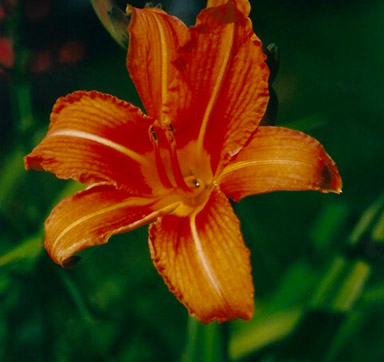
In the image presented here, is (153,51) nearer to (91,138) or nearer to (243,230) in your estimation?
(91,138)

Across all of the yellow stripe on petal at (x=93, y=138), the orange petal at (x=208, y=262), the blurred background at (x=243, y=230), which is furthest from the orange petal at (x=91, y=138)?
the blurred background at (x=243, y=230)

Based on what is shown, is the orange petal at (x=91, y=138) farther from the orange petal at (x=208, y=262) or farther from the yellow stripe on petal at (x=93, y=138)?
the orange petal at (x=208, y=262)

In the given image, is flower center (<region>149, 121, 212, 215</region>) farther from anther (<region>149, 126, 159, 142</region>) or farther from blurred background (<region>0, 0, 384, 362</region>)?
blurred background (<region>0, 0, 384, 362</region>)

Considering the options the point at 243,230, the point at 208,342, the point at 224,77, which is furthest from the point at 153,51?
the point at 243,230

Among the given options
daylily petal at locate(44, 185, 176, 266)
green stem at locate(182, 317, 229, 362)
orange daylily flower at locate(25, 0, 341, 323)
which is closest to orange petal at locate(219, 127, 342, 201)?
orange daylily flower at locate(25, 0, 341, 323)

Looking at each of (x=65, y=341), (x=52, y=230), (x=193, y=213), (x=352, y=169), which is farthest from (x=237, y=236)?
(x=352, y=169)

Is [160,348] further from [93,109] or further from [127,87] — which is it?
[127,87]

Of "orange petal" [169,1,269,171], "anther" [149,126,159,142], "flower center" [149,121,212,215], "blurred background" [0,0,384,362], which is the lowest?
"blurred background" [0,0,384,362]
